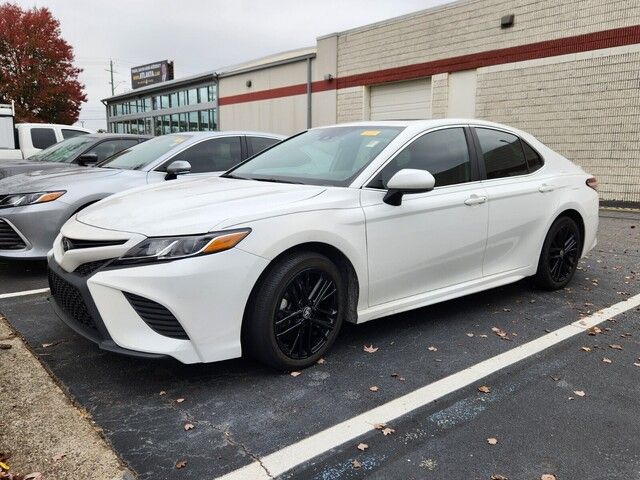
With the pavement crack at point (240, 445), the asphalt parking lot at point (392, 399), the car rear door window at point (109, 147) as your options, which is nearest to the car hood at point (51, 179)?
the asphalt parking lot at point (392, 399)

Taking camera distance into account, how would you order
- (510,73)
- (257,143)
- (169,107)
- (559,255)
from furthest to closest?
(169,107)
(510,73)
(257,143)
(559,255)

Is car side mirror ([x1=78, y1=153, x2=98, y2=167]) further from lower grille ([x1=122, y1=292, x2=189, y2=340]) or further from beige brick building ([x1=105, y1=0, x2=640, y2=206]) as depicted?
beige brick building ([x1=105, y1=0, x2=640, y2=206])

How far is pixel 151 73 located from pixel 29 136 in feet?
126

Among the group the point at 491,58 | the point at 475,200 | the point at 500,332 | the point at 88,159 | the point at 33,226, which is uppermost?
the point at 491,58

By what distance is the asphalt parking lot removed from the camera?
2.40m

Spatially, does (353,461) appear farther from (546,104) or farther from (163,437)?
(546,104)

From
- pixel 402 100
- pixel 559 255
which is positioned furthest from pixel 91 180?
pixel 402 100

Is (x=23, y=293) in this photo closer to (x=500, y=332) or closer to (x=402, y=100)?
(x=500, y=332)

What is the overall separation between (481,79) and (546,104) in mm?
1984

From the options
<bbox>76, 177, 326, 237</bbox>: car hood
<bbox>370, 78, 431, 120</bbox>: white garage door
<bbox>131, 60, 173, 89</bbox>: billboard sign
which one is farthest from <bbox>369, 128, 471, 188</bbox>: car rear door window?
<bbox>131, 60, 173, 89</bbox>: billboard sign

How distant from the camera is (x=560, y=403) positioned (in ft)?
9.70

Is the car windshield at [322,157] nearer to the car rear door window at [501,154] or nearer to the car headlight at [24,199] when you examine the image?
the car rear door window at [501,154]

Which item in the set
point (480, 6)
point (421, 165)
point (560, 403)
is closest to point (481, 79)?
point (480, 6)

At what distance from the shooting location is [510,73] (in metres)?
13.4
